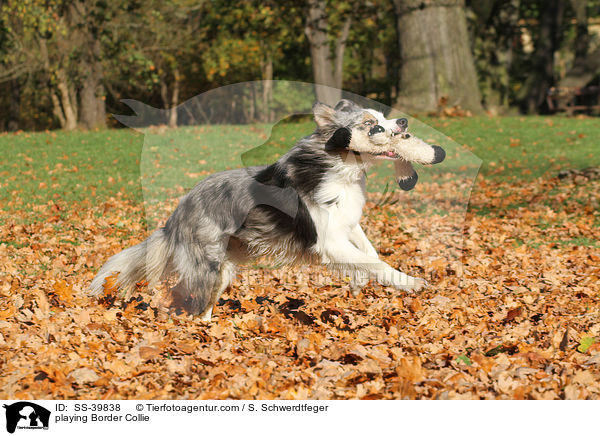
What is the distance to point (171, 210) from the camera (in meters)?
6.02

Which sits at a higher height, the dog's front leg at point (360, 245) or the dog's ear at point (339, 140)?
the dog's ear at point (339, 140)

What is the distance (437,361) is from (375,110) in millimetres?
1852

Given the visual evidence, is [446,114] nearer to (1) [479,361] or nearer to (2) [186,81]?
(1) [479,361]

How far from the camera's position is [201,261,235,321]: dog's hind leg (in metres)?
5.40

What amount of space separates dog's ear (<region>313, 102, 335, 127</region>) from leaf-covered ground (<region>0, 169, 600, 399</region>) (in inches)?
53.8

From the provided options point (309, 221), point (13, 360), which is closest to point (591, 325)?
point (309, 221)

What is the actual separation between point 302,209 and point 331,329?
1136 millimetres

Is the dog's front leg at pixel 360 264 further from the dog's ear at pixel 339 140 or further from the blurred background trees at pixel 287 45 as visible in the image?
the blurred background trees at pixel 287 45

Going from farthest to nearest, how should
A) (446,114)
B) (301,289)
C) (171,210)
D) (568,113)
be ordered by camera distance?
(568,113) < (446,114) < (301,289) < (171,210)

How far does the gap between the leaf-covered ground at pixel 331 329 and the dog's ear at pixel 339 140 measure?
126 centimetres

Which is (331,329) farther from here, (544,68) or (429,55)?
(544,68)

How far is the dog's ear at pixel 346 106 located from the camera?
15.3 feet
